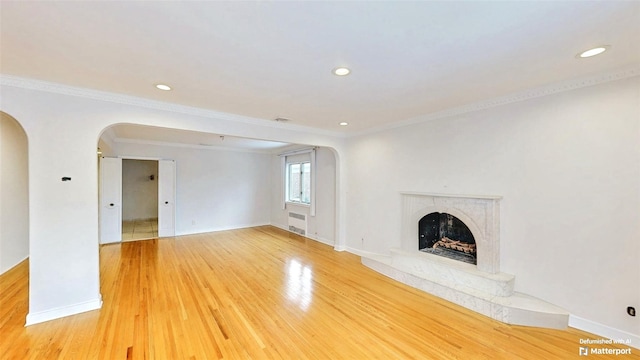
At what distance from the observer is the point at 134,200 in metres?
9.24

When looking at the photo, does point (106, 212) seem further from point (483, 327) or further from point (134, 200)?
point (483, 327)

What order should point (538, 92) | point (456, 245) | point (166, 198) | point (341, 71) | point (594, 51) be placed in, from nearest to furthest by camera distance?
point (594, 51) → point (341, 71) → point (538, 92) → point (456, 245) → point (166, 198)

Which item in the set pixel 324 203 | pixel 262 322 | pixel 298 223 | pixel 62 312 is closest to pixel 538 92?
pixel 262 322

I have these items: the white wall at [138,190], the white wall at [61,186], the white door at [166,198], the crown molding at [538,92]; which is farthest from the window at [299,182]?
the white wall at [138,190]

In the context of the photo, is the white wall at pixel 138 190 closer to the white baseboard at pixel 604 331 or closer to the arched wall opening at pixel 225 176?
the arched wall opening at pixel 225 176

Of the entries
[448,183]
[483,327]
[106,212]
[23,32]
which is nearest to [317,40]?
[23,32]

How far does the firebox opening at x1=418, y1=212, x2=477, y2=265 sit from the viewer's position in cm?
377

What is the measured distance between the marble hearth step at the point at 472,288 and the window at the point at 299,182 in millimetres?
3320

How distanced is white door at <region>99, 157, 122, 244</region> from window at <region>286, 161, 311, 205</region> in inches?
168

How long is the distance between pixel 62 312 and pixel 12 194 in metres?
3.08

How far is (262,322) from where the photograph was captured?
263 cm

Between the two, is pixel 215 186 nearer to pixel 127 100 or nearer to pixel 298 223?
pixel 298 223

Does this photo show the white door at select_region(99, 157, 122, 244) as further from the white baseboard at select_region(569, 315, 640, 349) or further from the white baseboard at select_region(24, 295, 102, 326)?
the white baseboard at select_region(569, 315, 640, 349)

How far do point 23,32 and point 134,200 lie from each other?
9150 mm
